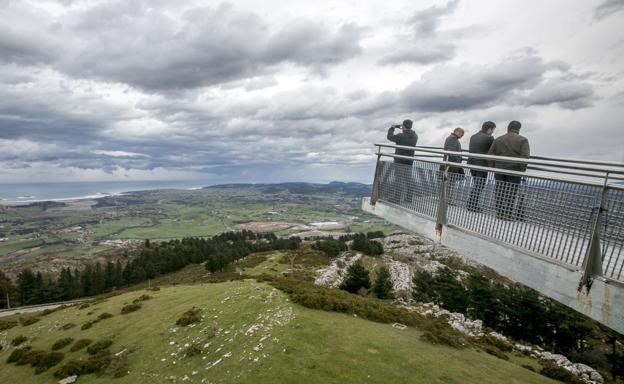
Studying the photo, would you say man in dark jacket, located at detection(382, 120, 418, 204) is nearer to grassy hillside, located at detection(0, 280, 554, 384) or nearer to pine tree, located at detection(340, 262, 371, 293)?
grassy hillside, located at detection(0, 280, 554, 384)

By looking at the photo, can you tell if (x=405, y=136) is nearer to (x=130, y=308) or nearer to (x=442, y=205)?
(x=442, y=205)

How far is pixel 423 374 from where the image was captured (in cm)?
1705

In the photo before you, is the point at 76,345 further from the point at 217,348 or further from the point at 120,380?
A: the point at 217,348

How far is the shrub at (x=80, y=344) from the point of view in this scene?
80.8ft

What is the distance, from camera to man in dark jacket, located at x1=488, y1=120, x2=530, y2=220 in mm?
8898

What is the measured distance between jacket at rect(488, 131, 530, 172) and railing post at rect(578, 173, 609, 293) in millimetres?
3791

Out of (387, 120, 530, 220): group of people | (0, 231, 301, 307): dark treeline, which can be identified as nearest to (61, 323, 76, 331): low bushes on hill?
(387, 120, 530, 220): group of people

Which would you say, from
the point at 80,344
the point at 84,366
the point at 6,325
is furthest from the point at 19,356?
the point at 6,325

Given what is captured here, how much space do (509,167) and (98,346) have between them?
27.2 metres

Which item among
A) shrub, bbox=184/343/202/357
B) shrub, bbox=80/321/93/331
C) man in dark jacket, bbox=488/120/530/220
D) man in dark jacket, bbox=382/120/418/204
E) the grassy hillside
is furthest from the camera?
shrub, bbox=80/321/93/331

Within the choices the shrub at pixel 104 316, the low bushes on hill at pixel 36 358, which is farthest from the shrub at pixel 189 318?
the shrub at pixel 104 316

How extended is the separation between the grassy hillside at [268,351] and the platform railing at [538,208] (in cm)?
940

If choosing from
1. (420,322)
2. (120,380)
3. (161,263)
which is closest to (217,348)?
(120,380)

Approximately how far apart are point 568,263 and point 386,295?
65.5 metres
